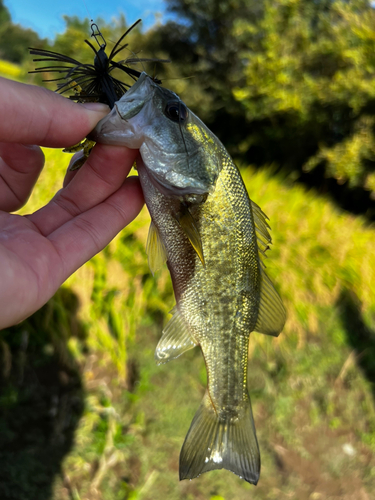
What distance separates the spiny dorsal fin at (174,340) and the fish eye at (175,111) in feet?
2.87

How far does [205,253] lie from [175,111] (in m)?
0.62

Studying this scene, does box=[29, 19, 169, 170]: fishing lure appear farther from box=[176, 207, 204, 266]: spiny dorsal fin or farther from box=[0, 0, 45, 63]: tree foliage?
box=[0, 0, 45, 63]: tree foliage

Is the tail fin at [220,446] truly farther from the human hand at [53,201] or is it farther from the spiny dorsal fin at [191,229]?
the human hand at [53,201]

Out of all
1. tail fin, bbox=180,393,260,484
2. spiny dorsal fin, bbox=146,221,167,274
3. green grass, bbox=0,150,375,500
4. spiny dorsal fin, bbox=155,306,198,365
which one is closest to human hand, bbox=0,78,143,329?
spiny dorsal fin, bbox=146,221,167,274

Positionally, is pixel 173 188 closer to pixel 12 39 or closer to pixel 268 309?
pixel 268 309

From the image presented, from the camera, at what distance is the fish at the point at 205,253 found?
1.42 meters

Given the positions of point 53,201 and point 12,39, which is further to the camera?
point 12,39

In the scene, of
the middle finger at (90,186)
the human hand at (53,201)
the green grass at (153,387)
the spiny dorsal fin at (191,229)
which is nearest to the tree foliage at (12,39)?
the green grass at (153,387)

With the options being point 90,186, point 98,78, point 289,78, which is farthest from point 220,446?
point 289,78

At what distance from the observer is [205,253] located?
1.52 meters

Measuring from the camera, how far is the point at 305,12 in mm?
7090

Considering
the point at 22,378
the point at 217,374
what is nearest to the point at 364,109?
the point at 217,374

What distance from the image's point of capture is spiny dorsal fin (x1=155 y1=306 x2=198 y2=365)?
1607 millimetres

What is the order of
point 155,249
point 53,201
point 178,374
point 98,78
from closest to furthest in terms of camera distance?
point 98,78 < point 155,249 < point 53,201 < point 178,374
